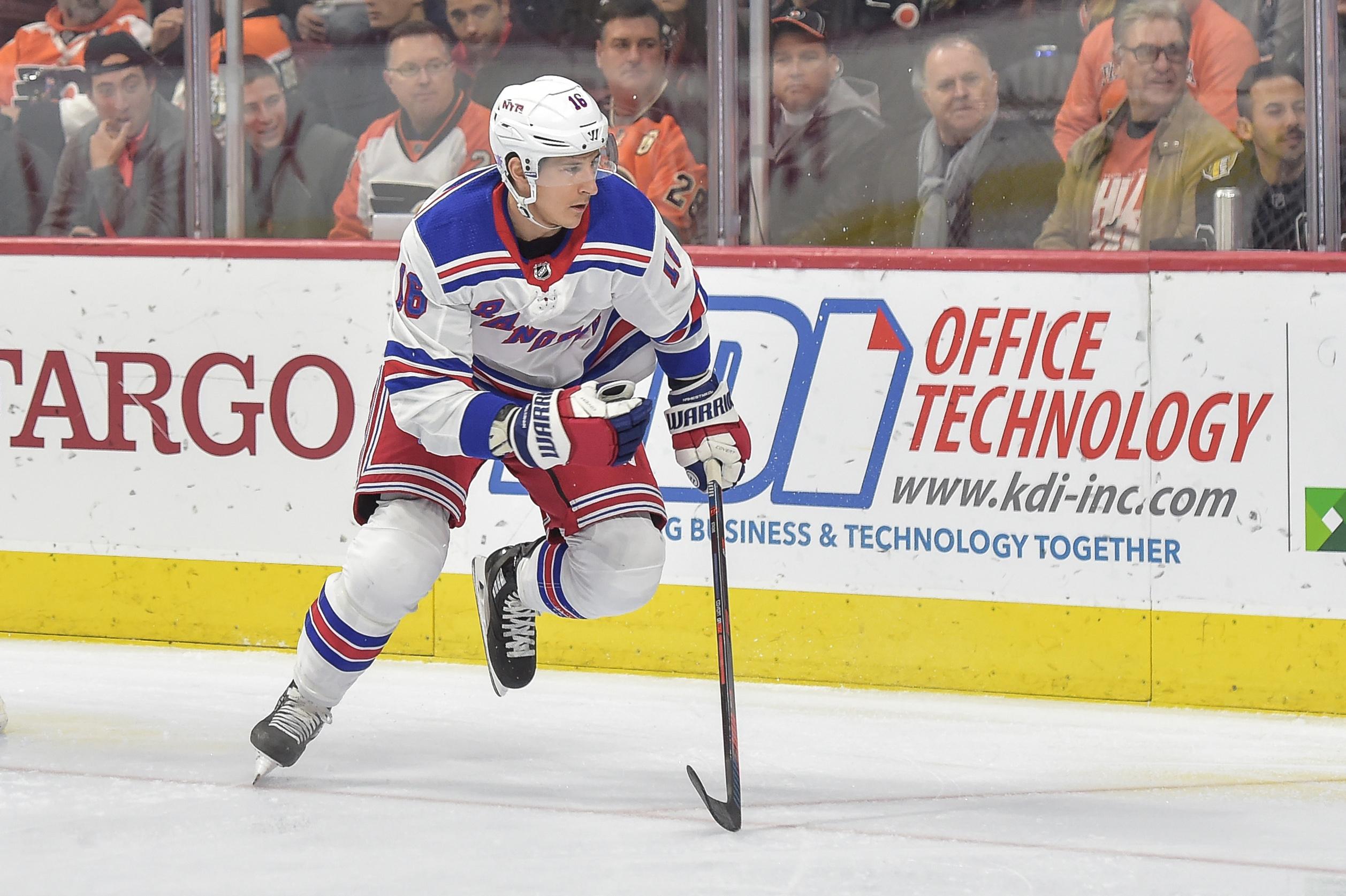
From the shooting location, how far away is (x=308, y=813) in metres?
2.71

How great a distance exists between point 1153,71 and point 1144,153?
18 cm

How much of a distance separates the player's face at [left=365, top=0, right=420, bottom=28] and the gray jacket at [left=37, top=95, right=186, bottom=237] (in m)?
0.60

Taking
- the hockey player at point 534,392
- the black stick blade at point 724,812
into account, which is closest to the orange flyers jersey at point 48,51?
the hockey player at point 534,392

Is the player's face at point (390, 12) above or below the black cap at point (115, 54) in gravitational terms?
above

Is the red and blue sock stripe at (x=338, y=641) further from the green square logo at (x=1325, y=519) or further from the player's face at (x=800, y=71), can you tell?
the green square logo at (x=1325, y=519)

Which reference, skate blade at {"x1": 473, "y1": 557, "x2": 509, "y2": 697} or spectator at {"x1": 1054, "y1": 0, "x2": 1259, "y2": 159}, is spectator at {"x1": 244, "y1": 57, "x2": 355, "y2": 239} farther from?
spectator at {"x1": 1054, "y1": 0, "x2": 1259, "y2": 159}

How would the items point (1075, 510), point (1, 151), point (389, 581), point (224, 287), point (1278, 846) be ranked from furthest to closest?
point (1, 151), point (224, 287), point (1075, 510), point (389, 581), point (1278, 846)

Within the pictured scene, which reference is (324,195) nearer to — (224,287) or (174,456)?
(224,287)

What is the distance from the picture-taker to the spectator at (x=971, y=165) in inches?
149

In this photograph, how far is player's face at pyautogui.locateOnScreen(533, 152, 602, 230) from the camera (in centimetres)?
262

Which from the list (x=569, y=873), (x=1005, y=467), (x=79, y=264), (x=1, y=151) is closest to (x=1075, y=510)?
(x=1005, y=467)

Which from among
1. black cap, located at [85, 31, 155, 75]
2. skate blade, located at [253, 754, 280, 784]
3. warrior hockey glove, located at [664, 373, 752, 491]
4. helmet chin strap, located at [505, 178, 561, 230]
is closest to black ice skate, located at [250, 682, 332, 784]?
skate blade, located at [253, 754, 280, 784]

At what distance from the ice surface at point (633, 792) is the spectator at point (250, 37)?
1.58 metres

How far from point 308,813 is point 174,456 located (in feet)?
5.51
